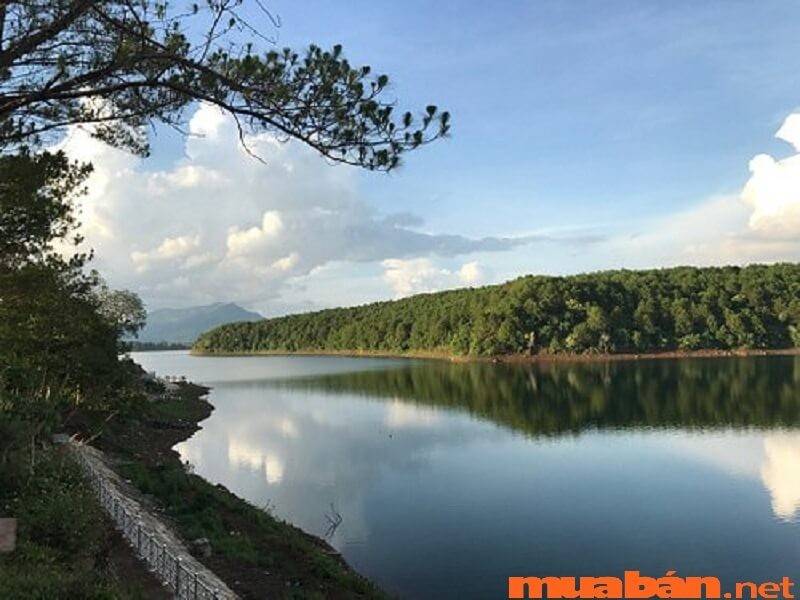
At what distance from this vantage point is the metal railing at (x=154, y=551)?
12125mm

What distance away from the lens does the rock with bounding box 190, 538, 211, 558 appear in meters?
17.0

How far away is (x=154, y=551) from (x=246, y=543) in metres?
5.12

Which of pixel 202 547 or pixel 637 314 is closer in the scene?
pixel 202 547

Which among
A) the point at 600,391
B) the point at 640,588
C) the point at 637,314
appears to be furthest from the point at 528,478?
the point at 637,314

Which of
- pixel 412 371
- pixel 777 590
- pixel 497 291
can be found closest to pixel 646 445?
pixel 777 590

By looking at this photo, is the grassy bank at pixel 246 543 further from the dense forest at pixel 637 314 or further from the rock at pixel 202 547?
the dense forest at pixel 637 314

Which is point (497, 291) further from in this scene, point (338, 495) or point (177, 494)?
point (177, 494)

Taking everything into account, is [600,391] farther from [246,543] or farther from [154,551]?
[154,551]

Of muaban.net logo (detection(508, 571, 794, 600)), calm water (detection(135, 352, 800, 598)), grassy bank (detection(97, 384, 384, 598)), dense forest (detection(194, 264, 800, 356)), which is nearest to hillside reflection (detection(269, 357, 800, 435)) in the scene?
calm water (detection(135, 352, 800, 598))

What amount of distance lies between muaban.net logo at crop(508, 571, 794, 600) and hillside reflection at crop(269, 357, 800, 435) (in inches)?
1008

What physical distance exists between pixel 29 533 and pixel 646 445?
36276 mm

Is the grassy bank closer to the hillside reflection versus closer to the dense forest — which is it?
the hillside reflection

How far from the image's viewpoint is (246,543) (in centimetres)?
1884

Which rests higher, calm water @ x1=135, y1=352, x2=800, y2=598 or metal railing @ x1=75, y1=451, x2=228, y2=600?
metal railing @ x1=75, y1=451, x2=228, y2=600
